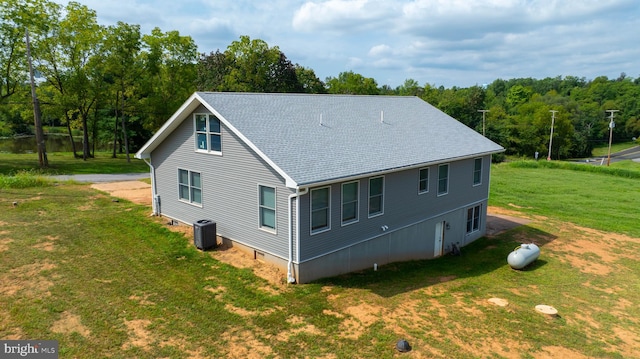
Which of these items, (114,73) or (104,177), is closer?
(104,177)

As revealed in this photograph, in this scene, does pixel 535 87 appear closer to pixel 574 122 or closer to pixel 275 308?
pixel 574 122

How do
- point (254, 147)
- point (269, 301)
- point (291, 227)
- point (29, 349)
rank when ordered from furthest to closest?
point (254, 147) → point (291, 227) → point (269, 301) → point (29, 349)

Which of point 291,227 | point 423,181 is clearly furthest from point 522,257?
point 291,227

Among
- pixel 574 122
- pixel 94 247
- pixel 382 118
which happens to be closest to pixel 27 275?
pixel 94 247

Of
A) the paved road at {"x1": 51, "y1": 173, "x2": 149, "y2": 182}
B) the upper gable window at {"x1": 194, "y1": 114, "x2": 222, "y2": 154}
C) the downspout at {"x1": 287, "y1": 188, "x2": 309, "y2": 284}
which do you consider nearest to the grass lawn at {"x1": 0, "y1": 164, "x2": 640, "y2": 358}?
the downspout at {"x1": 287, "y1": 188, "x2": 309, "y2": 284}

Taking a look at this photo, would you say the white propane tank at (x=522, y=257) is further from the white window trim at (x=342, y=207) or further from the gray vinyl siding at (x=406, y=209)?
the white window trim at (x=342, y=207)

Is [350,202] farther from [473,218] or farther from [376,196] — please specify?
[473,218]
